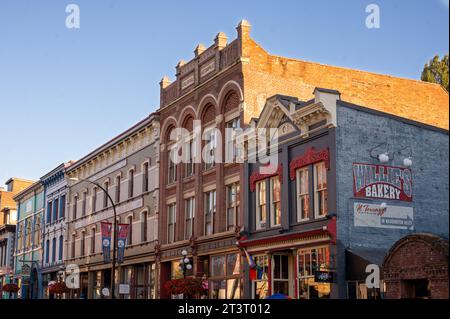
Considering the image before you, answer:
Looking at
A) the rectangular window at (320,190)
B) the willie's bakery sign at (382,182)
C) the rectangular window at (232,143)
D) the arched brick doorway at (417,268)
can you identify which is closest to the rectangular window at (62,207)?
the rectangular window at (232,143)

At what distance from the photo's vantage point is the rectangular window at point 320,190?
2675cm

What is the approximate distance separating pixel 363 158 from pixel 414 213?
2785mm

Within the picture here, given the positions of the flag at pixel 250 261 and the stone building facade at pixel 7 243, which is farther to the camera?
the stone building facade at pixel 7 243

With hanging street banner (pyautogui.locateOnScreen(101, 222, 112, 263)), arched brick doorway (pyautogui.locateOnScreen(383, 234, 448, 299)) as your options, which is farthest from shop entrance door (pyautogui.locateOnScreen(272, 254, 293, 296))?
hanging street banner (pyautogui.locateOnScreen(101, 222, 112, 263))

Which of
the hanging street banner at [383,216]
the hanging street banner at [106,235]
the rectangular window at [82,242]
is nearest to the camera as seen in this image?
the hanging street banner at [383,216]

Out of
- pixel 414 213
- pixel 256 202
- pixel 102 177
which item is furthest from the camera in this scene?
pixel 102 177

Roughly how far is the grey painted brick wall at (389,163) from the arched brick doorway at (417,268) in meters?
3.64

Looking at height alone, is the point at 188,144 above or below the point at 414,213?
above

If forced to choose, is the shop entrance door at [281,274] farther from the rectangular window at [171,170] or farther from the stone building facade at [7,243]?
the stone building facade at [7,243]

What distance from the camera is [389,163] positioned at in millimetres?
26562

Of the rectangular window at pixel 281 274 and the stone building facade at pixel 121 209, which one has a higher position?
the stone building facade at pixel 121 209
